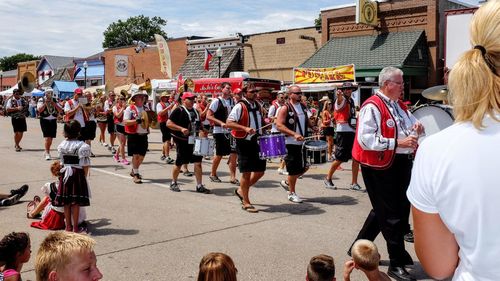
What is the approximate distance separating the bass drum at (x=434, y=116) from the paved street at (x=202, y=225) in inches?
56.5

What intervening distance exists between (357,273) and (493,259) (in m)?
3.43

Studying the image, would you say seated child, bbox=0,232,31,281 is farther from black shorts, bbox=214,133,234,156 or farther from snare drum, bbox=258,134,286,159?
black shorts, bbox=214,133,234,156

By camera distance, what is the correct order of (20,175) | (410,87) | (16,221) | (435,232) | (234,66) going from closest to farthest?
(435,232), (16,221), (20,175), (410,87), (234,66)

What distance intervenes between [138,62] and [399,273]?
36.8 meters

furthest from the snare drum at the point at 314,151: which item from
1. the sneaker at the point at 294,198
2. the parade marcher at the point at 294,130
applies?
the sneaker at the point at 294,198

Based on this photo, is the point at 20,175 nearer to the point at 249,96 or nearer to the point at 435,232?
the point at 249,96

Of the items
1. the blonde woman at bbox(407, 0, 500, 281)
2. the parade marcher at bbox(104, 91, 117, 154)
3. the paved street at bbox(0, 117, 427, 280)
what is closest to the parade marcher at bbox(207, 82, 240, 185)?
the paved street at bbox(0, 117, 427, 280)

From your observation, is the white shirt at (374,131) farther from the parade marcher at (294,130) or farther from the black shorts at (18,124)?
the black shorts at (18,124)

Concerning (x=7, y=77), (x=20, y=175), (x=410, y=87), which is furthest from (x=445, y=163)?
(x=7, y=77)

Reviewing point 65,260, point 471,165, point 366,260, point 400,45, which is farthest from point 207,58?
point 471,165

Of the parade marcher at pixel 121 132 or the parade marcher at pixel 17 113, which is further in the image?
the parade marcher at pixel 17 113

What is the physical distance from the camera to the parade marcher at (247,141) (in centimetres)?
741

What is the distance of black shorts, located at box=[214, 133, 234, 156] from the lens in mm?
10290

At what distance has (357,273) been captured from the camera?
4781 mm
